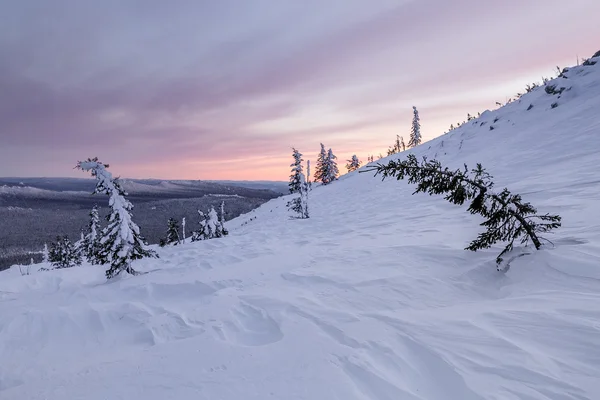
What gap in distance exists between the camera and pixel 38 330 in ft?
15.7

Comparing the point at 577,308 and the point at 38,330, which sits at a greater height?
the point at 577,308

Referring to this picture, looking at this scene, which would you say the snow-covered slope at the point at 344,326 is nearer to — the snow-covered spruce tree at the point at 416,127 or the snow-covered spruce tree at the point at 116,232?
the snow-covered spruce tree at the point at 116,232

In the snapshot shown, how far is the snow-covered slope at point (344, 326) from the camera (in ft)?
7.69

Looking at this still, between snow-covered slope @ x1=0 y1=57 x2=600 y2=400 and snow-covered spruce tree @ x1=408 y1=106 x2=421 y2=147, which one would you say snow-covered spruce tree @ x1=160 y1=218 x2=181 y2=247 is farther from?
snow-covered spruce tree @ x1=408 y1=106 x2=421 y2=147

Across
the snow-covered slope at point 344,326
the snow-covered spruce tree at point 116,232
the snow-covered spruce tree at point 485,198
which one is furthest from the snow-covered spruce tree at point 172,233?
the snow-covered spruce tree at point 485,198

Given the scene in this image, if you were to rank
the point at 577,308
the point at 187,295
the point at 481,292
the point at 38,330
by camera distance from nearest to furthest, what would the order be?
the point at 577,308 < the point at 481,292 < the point at 38,330 < the point at 187,295

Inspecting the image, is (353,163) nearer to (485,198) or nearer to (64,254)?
(64,254)

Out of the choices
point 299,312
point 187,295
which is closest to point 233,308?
point 299,312

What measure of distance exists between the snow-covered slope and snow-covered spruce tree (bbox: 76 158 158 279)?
1923 mm

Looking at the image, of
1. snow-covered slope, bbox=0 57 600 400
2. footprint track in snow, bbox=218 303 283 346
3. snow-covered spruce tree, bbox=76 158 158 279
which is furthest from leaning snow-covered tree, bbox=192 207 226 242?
footprint track in snow, bbox=218 303 283 346

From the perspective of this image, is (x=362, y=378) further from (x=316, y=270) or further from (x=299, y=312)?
(x=316, y=270)

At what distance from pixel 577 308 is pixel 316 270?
371 centimetres

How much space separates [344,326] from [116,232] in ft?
31.3

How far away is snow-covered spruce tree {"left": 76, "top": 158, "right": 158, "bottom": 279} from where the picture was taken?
9.23 metres
